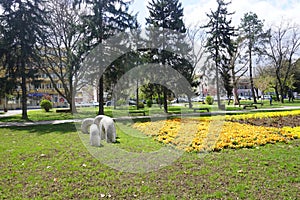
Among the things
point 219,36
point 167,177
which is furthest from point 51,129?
point 219,36

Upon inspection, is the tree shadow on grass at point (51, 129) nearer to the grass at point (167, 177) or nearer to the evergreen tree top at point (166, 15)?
the grass at point (167, 177)

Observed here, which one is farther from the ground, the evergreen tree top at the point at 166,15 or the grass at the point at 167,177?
the evergreen tree top at the point at 166,15

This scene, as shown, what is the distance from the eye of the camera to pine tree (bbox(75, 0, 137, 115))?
17984 millimetres

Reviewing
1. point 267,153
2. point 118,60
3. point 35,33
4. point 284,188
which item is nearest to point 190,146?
point 267,153

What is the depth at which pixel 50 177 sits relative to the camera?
4734mm

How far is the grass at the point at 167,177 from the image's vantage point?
12.8ft

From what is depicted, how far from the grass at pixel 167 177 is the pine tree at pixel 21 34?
1396 centimetres

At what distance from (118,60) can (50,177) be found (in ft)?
45.6

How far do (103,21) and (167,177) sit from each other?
1621 cm

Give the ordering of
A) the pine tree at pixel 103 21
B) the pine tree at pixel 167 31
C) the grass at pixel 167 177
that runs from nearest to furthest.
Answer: the grass at pixel 167 177, the pine tree at pixel 103 21, the pine tree at pixel 167 31

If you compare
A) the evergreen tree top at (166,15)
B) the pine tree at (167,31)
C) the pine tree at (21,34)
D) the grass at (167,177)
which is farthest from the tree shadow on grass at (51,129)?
the evergreen tree top at (166,15)

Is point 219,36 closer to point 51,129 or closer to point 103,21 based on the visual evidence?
point 103,21

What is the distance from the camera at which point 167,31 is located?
74.8ft

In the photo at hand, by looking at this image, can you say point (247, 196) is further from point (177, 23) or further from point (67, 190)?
point (177, 23)
